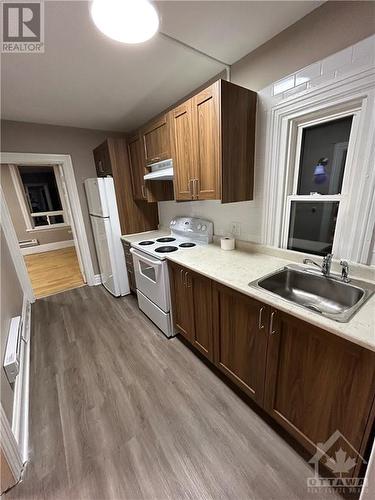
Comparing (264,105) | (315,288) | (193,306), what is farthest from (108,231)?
(315,288)

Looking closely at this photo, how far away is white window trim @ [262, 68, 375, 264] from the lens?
115 centimetres

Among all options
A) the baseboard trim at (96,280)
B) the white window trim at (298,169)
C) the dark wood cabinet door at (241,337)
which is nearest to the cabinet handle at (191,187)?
the white window trim at (298,169)

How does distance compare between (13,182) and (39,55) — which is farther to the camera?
(13,182)

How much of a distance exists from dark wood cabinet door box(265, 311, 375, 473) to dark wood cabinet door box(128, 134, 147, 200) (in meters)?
2.31

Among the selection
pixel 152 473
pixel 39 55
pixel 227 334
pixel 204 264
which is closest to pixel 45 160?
pixel 39 55

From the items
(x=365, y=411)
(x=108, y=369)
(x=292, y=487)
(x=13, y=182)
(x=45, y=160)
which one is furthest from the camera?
(x=13, y=182)

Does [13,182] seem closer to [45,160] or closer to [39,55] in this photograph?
[45,160]

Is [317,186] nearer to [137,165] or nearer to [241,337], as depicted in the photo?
[241,337]

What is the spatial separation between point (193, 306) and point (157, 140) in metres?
1.80

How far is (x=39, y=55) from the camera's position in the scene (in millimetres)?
1446

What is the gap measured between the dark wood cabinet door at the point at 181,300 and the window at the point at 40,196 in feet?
16.3

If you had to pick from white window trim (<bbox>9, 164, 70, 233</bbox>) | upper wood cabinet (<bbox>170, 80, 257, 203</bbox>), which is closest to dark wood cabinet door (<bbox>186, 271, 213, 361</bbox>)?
upper wood cabinet (<bbox>170, 80, 257, 203</bbox>)

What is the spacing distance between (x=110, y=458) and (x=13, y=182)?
628 centimetres

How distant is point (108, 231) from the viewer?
283cm
